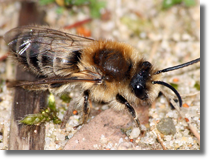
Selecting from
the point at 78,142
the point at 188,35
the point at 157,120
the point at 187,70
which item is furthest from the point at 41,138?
the point at 188,35

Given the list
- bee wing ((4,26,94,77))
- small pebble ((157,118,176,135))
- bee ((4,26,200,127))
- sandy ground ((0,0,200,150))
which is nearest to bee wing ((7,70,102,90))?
bee ((4,26,200,127))

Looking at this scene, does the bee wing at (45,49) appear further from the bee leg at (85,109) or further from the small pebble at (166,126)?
the small pebble at (166,126)

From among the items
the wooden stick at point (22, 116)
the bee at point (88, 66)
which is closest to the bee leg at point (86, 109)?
the bee at point (88, 66)

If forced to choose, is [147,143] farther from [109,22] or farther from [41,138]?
[109,22]

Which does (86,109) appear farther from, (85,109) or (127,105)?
(127,105)

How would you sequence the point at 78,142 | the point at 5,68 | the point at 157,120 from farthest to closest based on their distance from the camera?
the point at 5,68 → the point at 157,120 → the point at 78,142

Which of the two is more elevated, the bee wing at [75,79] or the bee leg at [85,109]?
the bee wing at [75,79]

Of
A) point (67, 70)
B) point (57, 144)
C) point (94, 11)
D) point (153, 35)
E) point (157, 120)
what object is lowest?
point (57, 144)
